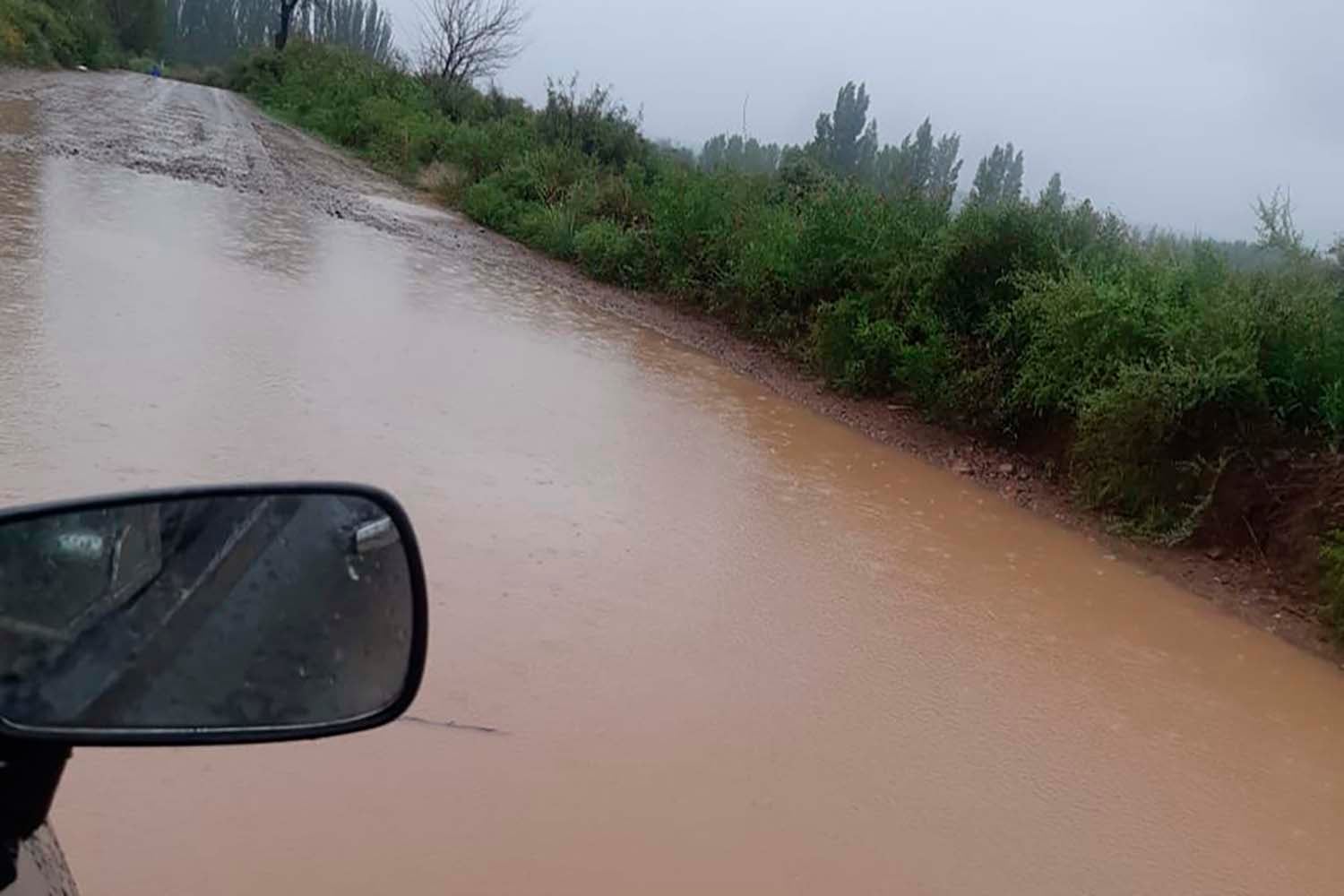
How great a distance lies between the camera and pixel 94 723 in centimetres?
127

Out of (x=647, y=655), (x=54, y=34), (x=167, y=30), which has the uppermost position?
(x=167, y=30)

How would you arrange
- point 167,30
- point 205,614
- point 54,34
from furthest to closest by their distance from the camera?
point 167,30
point 54,34
point 205,614

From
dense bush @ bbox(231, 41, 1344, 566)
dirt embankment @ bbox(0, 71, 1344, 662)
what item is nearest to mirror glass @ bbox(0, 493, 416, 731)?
dirt embankment @ bbox(0, 71, 1344, 662)

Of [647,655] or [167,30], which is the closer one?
[647,655]

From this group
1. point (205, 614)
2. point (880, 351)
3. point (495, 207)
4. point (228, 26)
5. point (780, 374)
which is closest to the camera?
point (205, 614)

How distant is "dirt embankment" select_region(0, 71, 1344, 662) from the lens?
6.95 m

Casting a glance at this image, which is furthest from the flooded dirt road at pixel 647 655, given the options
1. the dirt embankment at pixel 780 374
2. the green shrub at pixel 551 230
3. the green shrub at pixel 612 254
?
the green shrub at pixel 551 230

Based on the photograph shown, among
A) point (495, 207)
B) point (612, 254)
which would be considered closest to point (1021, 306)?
point (612, 254)

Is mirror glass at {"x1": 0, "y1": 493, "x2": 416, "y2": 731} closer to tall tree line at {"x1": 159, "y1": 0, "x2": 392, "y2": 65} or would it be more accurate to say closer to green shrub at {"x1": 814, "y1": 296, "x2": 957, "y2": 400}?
green shrub at {"x1": 814, "y1": 296, "x2": 957, "y2": 400}

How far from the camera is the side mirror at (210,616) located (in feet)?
4.12

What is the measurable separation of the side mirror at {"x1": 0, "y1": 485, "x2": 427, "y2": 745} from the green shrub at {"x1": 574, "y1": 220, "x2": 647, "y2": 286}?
41.8ft

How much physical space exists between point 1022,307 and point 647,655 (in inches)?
209

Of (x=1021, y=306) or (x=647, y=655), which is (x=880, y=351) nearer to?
(x=1021, y=306)

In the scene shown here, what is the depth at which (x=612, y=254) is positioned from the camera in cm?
1430
